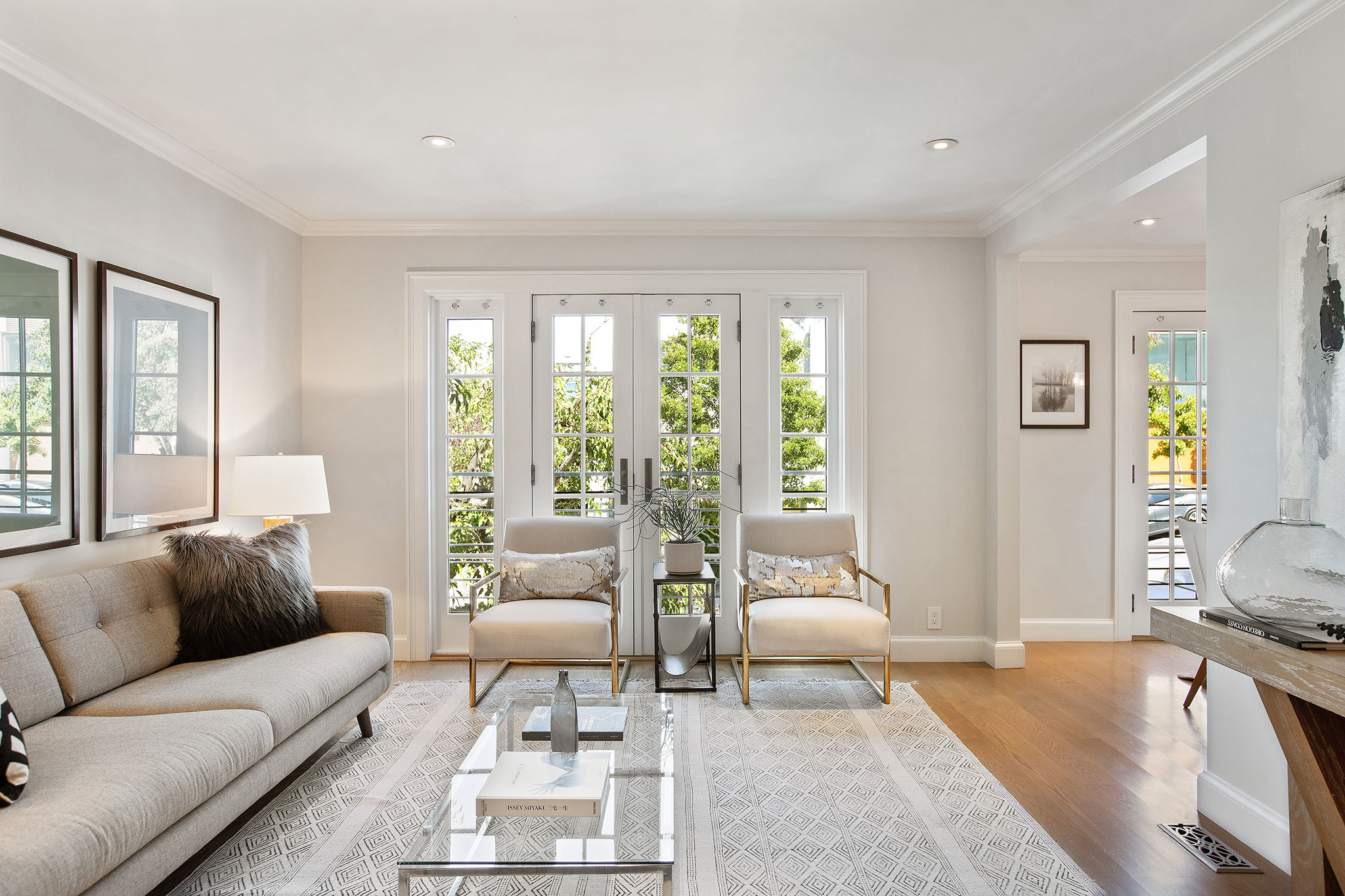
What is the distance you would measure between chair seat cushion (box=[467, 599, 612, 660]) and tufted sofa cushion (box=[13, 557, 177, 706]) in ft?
3.97

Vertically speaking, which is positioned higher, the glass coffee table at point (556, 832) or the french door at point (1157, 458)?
the french door at point (1157, 458)

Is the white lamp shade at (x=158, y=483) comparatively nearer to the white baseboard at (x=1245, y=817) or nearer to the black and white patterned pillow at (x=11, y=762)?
the black and white patterned pillow at (x=11, y=762)

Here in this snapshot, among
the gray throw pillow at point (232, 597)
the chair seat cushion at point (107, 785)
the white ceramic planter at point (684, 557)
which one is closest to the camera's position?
the chair seat cushion at point (107, 785)

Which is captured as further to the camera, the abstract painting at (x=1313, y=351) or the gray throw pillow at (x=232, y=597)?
the gray throw pillow at (x=232, y=597)

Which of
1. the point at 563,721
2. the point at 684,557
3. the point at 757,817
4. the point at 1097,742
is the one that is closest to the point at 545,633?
the point at 684,557

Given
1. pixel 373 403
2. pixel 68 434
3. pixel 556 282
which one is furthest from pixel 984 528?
pixel 68 434

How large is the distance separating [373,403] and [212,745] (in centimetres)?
259

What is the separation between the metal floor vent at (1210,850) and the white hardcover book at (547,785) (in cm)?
184

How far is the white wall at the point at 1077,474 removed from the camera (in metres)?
4.88

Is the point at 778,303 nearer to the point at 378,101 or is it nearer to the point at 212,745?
the point at 378,101

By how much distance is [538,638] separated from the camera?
11.5 ft

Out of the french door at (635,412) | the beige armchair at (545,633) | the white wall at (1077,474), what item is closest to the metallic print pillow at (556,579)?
the beige armchair at (545,633)

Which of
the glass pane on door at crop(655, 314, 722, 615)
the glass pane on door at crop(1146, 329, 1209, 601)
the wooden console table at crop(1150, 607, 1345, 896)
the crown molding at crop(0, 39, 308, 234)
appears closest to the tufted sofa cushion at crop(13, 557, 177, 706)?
the crown molding at crop(0, 39, 308, 234)

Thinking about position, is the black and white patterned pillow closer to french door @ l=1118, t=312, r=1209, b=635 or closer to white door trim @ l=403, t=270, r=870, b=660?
white door trim @ l=403, t=270, r=870, b=660
